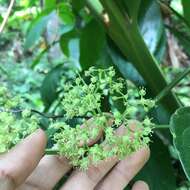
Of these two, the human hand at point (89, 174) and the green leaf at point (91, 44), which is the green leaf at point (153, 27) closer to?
the green leaf at point (91, 44)

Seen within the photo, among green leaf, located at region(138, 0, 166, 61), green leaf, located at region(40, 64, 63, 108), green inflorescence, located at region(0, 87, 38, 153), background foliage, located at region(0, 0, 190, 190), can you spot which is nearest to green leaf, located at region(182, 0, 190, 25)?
background foliage, located at region(0, 0, 190, 190)

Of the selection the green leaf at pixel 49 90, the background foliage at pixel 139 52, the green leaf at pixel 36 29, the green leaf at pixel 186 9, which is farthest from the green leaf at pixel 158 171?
the green leaf at pixel 36 29

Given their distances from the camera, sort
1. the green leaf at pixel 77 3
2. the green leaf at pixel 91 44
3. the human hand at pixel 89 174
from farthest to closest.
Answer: the green leaf at pixel 91 44 < the green leaf at pixel 77 3 < the human hand at pixel 89 174

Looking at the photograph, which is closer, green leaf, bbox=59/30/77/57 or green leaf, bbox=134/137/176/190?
green leaf, bbox=134/137/176/190

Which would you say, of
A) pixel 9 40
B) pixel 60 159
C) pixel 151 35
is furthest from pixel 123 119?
pixel 9 40

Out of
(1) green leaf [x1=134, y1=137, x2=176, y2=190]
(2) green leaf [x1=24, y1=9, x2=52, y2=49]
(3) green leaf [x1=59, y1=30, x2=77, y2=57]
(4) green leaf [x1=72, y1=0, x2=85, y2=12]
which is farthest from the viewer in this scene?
(2) green leaf [x1=24, y1=9, x2=52, y2=49]

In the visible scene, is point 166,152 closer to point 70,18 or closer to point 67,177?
point 67,177

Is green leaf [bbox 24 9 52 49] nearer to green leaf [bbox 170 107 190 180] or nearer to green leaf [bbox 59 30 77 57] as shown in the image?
green leaf [bbox 59 30 77 57]
